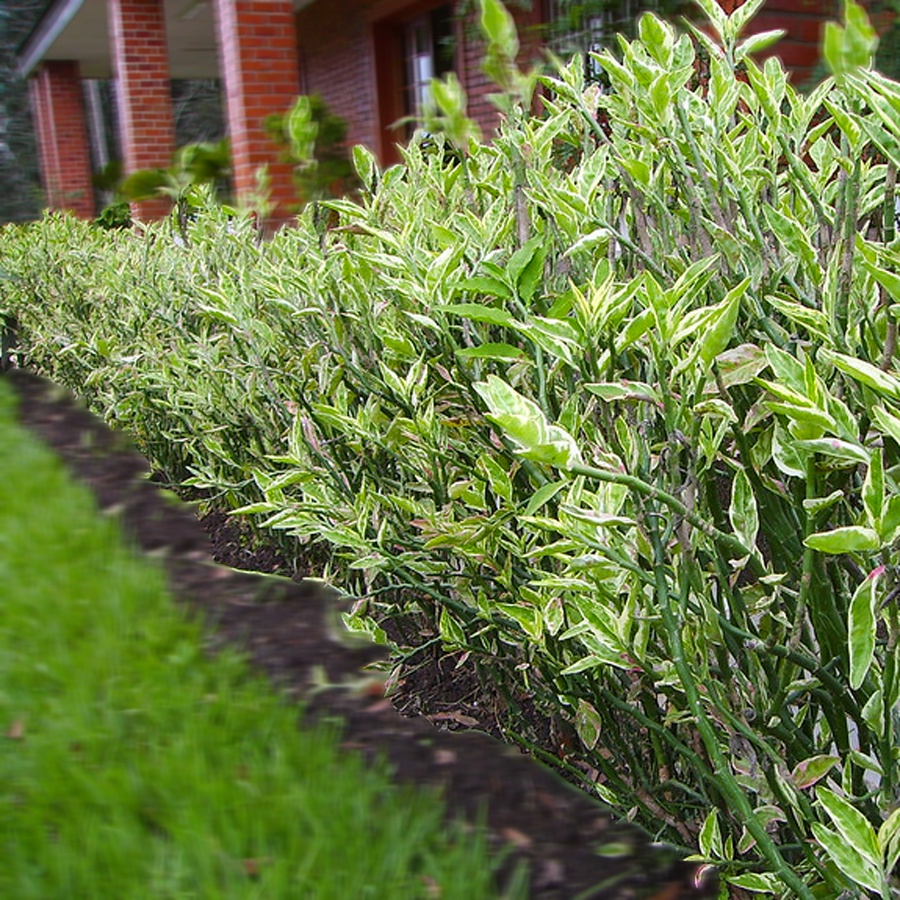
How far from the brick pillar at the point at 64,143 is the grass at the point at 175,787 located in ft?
70.1

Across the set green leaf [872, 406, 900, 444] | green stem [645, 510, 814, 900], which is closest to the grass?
green stem [645, 510, 814, 900]

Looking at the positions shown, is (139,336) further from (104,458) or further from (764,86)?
(764,86)

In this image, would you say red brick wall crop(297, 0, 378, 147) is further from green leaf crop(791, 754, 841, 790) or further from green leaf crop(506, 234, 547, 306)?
green leaf crop(791, 754, 841, 790)

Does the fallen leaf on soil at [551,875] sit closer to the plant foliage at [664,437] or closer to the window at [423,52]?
the plant foliage at [664,437]

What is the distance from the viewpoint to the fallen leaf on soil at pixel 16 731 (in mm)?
2545

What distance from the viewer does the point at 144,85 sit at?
47.6ft

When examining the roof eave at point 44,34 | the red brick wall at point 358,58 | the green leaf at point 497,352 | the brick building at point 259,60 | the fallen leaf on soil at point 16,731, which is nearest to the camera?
the green leaf at point 497,352

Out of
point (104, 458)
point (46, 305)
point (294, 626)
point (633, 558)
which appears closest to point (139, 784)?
point (294, 626)

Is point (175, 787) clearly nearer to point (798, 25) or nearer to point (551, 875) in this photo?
point (551, 875)

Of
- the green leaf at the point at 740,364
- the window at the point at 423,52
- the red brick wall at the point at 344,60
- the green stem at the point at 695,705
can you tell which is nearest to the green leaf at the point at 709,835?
the green stem at the point at 695,705

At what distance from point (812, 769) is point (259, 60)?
1049 centimetres

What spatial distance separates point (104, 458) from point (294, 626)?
2.73 m

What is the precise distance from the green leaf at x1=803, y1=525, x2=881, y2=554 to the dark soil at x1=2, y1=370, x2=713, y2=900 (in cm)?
100

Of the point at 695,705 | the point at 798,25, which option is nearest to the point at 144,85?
the point at 798,25
